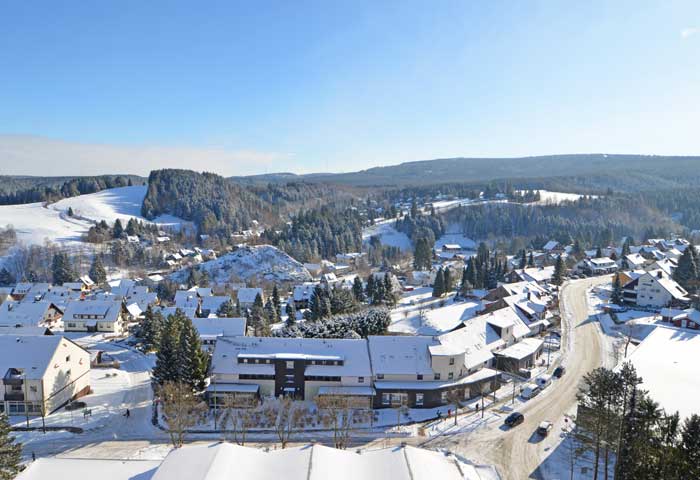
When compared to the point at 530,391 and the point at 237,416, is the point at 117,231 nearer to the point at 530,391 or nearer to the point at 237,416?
the point at 237,416

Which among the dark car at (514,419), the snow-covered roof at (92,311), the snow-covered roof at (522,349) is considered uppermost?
the snow-covered roof at (522,349)

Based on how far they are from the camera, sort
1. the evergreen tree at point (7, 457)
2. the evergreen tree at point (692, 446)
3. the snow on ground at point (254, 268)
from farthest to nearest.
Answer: the snow on ground at point (254, 268) < the evergreen tree at point (7, 457) < the evergreen tree at point (692, 446)

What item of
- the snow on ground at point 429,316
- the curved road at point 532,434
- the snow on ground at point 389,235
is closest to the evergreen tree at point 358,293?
the snow on ground at point 429,316

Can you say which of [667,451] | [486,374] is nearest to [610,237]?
[486,374]

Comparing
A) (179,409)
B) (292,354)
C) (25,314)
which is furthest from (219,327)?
(25,314)

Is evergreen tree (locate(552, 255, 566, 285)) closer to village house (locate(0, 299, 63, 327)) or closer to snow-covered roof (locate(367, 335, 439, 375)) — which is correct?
snow-covered roof (locate(367, 335, 439, 375))

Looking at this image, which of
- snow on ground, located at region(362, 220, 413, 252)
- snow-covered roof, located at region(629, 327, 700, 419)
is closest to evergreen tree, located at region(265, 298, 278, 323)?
snow-covered roof, located at region(629, 327, 700, 419)

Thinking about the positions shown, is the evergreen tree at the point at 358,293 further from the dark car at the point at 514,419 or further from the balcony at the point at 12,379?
the balcony at the point at 12,379
